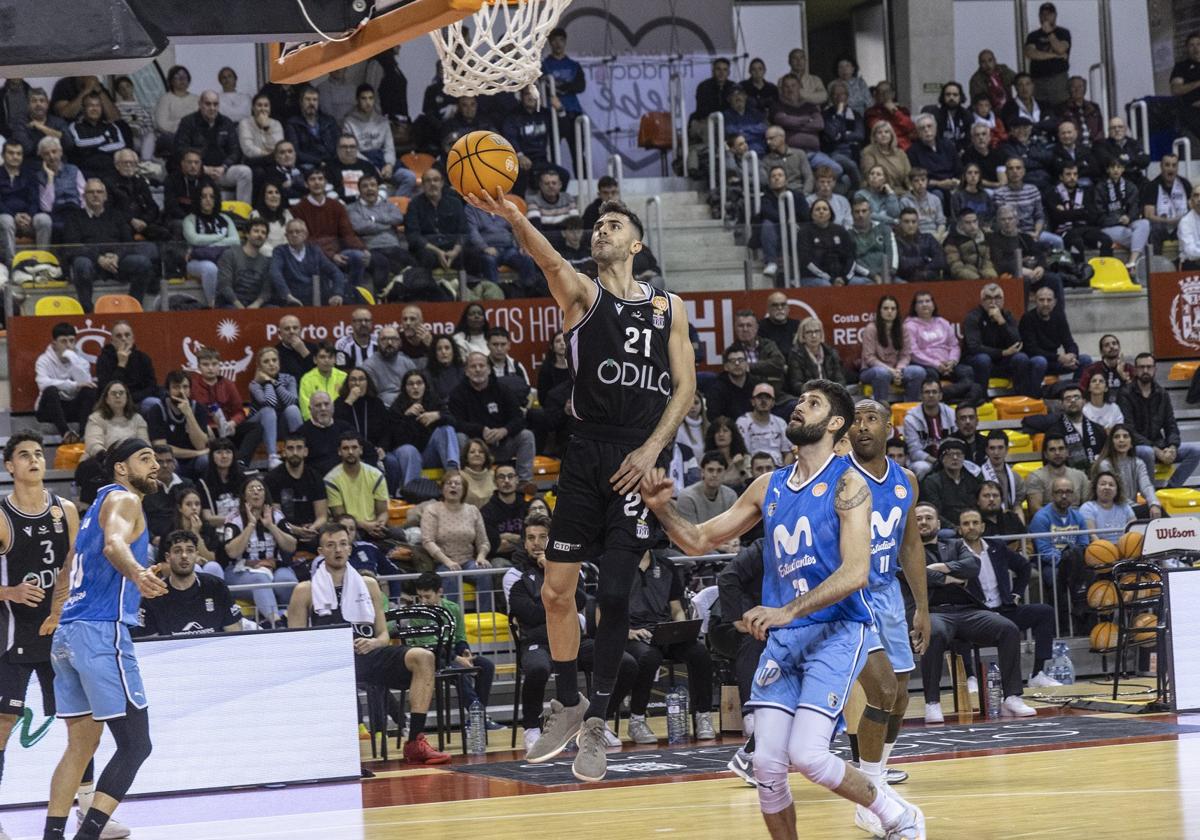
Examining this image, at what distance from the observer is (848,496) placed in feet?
23.2

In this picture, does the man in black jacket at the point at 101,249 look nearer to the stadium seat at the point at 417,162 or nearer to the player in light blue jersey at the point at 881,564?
the stadium seat at the point at 417,162

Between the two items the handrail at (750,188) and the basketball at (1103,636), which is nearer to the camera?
the basketball at (1103,636)

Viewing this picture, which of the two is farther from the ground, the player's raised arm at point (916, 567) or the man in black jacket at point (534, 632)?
the player's raised arm at point (916, 567)

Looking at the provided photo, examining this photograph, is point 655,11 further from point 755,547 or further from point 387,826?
point 387,826

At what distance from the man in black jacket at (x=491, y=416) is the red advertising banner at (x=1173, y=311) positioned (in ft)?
24.3

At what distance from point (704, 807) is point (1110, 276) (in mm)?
11270

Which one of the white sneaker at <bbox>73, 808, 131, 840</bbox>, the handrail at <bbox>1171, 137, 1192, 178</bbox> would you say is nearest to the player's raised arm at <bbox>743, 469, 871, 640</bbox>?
the white sneaker at <bbox>73, 808, 131, 840</bbox>

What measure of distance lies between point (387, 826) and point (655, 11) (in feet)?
51.4

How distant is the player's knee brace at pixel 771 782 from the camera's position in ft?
22.9

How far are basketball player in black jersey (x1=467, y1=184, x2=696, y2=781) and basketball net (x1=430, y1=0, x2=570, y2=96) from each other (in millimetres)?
847

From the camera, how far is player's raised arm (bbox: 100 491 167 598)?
8227 millimetres

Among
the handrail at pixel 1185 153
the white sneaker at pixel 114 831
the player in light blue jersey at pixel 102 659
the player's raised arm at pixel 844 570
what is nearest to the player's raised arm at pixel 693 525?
the player's raised arm at pixel 844 570

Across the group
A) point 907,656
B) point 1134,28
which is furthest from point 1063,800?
point 1134,28

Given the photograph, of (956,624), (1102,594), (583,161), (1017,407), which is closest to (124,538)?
(956,624)
